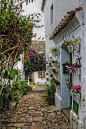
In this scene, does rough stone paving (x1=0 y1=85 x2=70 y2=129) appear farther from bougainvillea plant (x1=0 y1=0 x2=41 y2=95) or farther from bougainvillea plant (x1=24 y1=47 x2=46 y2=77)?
bougainvillea plant (x1=24 y1=47 x2=46 y2=77)

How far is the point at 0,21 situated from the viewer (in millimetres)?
4102

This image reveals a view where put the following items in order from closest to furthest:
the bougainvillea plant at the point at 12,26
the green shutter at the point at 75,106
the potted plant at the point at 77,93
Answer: the potted plant at the point at 77,93 < the green shutter at the point at 75,106 < the bougainvillea plant at the point at 12,26

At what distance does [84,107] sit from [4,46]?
11.0 feet

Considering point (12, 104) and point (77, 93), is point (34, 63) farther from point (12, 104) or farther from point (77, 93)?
point (77, 93)

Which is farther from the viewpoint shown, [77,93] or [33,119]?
[33,119]

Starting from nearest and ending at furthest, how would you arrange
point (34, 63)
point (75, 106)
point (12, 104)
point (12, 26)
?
point (75, 106) → point (12, 26) → point (12, 104) → point (34, 63)

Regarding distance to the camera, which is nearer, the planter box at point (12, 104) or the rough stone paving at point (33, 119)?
the rough stone paving at point (33, 119)

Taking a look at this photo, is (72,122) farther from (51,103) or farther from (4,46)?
(4,46)

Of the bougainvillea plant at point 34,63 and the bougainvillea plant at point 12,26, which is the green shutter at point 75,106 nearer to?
the bougainvillea plant at point 12,26

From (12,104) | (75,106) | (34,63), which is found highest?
(34,63)

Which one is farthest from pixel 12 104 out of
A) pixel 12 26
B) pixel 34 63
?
pixel 34 63

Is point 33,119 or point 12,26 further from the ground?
point 12,26

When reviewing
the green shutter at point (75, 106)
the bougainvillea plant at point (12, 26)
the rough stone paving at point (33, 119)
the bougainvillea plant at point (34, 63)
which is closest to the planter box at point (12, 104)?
the rough stone paving at point (33, 119)

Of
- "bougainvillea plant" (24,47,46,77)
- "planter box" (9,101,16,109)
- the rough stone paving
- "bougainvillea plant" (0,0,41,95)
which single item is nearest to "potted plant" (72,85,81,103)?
the rough stone paving
